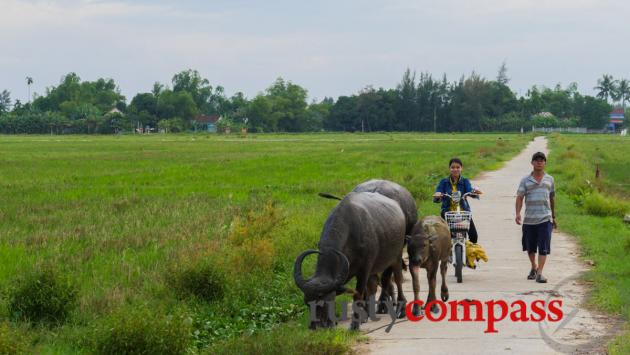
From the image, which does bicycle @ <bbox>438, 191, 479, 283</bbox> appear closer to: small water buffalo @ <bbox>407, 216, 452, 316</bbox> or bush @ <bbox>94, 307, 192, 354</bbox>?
small water buffalo @ <bbox>407, 216, 452, 316</bbox>

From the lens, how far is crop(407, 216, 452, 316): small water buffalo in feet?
27.5

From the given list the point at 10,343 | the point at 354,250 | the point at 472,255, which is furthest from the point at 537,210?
the point at 10,343

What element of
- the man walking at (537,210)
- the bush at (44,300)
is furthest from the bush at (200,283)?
the man walking at (537,210)

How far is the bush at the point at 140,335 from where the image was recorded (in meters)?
6.83

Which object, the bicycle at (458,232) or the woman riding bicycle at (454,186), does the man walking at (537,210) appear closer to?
the woman riding bicycle at (454,186)

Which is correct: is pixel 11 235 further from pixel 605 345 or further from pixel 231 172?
pixel 231 172

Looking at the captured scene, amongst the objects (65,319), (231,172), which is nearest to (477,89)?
(231,172)

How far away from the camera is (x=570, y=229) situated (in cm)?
1519

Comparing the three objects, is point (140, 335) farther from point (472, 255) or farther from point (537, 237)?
point (537, 237)

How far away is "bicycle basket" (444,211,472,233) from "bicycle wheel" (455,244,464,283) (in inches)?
8.0

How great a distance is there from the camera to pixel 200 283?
9172 millimetres

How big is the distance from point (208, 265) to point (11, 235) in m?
A: 5.99

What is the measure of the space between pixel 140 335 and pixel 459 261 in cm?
456

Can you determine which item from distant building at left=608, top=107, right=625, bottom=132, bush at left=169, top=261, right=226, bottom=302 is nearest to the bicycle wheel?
bush at left=169, top=261, right=226, bottom=302
